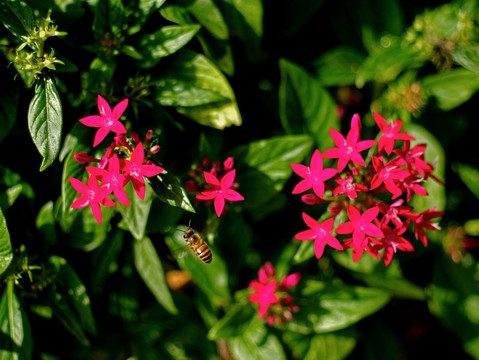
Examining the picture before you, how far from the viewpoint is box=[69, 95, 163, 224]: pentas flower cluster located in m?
1.08

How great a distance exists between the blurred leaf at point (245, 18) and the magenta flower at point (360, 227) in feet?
2.27

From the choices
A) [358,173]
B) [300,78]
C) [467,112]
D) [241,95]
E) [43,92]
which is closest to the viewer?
[43,92]

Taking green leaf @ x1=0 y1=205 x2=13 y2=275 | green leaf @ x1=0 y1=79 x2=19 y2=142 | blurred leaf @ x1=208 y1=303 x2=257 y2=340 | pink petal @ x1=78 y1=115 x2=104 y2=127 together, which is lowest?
blurred leaf @ x1=208 y1=303 x2=257 y2=340

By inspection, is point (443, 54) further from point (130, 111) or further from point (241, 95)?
point (130, 111)

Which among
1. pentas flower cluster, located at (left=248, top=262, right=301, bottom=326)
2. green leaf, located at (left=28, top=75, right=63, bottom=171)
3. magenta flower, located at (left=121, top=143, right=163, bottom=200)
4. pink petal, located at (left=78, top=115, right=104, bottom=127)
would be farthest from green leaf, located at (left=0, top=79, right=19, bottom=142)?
pentas flower cluster, located at (left=248, top=262, right=301, bottom=326)

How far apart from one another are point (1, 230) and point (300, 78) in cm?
105

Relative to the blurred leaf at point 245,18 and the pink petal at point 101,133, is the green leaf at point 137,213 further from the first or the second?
the blurred leaf at point 245,18

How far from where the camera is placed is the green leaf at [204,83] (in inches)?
54.1

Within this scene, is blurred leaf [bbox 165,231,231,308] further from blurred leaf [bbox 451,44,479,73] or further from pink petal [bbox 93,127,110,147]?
blurred leaf [bbox 451,44,479,73]

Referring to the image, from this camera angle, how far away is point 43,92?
3.74ft

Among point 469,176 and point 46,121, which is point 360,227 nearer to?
point 46,121

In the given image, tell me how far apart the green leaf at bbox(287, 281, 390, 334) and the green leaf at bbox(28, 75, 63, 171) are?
1.07 m

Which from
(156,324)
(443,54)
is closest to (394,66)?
(443,54)

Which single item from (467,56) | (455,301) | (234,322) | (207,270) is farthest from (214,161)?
(455,301)
